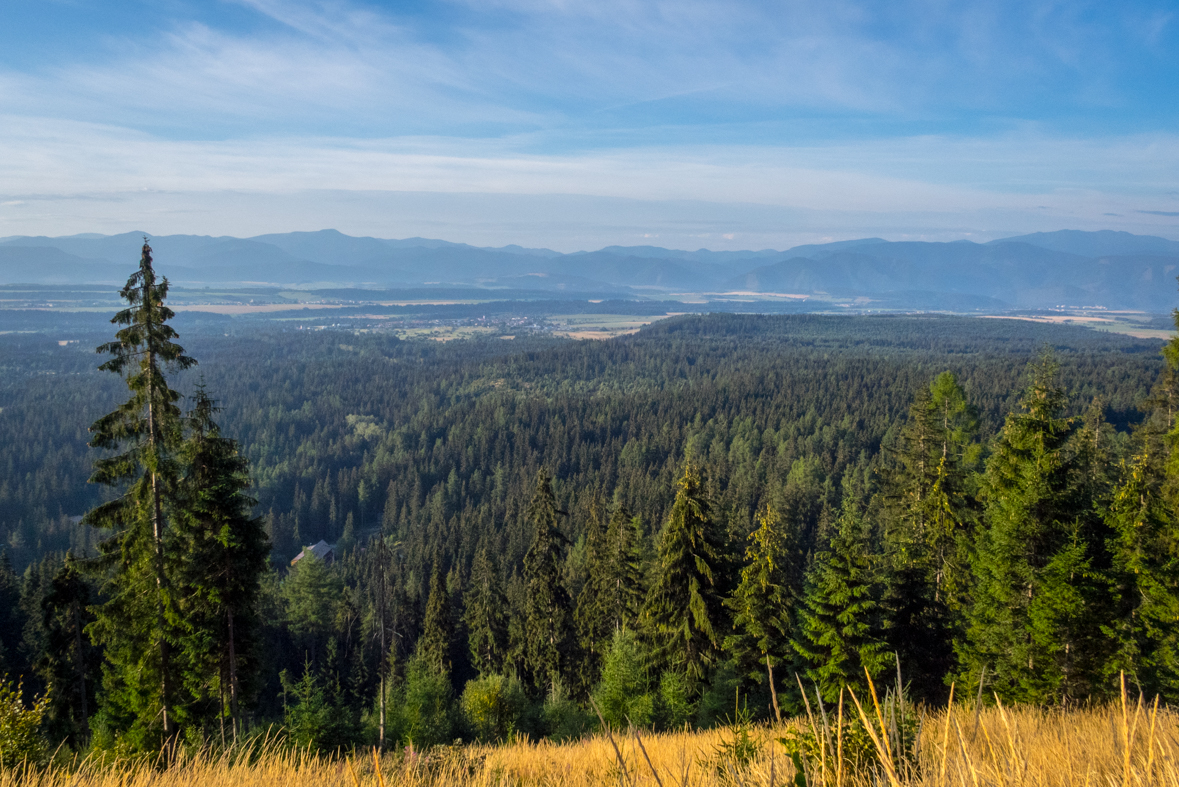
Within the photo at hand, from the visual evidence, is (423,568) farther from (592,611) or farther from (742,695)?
(742,695)

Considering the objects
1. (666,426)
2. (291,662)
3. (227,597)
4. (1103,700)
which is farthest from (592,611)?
(666,426)

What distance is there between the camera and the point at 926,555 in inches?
811

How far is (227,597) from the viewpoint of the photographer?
15.0 metres

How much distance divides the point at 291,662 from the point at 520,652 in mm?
25931

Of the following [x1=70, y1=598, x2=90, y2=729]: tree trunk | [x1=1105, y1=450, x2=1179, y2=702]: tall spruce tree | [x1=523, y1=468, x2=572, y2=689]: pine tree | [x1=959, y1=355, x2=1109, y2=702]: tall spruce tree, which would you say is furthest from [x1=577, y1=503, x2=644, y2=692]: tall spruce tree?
[x1=70, y1=598, x2=90, y2=729]: tree trunk

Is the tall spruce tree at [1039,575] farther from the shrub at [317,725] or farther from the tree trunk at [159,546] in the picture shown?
the tree trunk at [159,546]

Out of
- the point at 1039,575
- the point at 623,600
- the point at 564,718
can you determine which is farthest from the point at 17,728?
the point at 623,600

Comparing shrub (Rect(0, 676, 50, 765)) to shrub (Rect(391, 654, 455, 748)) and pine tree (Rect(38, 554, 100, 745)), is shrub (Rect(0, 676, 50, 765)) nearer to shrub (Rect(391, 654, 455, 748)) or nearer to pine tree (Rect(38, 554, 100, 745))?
shrub (Rect(391, 654, 455, 748))

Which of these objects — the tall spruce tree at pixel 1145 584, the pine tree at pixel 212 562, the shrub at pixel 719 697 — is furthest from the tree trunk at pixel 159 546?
the tall spruce tree at pixel 1145 584

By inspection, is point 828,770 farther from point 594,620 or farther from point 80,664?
point 80,664

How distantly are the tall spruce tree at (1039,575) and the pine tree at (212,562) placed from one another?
16.6 metres

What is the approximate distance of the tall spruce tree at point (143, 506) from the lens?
44.6 ft

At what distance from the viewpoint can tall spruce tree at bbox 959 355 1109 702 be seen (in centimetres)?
1359

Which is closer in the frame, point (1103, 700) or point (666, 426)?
point (1103, 700)
